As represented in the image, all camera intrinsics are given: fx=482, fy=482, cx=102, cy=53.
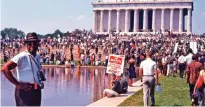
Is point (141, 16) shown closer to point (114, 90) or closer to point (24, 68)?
point (114, 90)

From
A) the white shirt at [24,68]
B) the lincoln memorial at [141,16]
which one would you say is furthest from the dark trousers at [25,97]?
the lincoln memorial at [141,16]

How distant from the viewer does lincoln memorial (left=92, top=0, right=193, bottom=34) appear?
9938 centimetres

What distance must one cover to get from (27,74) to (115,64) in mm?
11180

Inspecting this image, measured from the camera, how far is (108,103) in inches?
617

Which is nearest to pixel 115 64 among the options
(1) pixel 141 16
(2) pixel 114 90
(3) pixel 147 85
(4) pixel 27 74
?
(2) pixel 114 90

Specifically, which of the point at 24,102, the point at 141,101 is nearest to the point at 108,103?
the point at 141,101

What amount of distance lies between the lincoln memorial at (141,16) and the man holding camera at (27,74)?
294 ft

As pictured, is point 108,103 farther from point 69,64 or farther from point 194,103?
point 69,64

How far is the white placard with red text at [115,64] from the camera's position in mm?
19094

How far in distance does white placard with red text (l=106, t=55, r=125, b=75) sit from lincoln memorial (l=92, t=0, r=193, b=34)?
78600 millimetres

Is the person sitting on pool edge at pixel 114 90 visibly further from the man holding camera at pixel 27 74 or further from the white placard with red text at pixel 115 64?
the man holding camera at pixel 27 74

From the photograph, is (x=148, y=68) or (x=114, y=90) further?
(x=114, y=90)

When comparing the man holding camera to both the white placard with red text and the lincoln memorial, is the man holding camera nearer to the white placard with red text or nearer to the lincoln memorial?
the white placard with red text

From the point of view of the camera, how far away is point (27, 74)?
8.33 m
